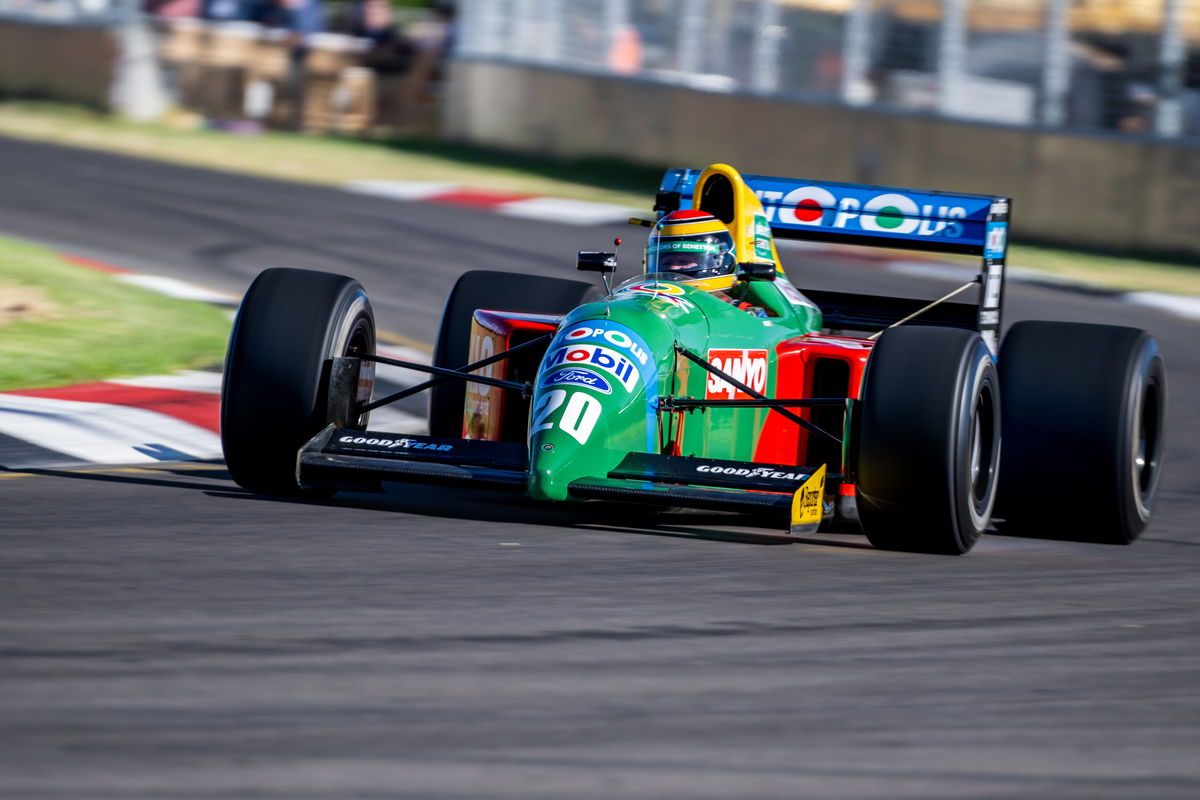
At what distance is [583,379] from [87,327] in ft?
19.0

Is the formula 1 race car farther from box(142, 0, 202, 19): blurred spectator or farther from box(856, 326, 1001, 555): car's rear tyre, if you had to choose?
box(142, 0, 202, 19): blurred spectator

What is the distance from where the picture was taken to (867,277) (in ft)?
56.0

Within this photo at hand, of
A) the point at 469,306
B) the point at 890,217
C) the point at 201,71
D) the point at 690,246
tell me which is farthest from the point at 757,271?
the point at 201,71

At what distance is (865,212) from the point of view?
9812mm

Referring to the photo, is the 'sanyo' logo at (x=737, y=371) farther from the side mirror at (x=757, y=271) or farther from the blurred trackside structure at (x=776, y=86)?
the blurred trackside structure at (x=776, y=86)

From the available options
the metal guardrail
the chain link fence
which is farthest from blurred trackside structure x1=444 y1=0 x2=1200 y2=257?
the metal guardrail

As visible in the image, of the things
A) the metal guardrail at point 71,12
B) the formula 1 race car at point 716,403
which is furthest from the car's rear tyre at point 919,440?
the metal guardrail at point 71,12

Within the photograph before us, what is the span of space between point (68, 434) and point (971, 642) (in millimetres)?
4851

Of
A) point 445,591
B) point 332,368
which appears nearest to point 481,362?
point 332,368

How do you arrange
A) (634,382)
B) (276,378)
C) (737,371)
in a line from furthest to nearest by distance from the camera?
1. (737,371)
2. (276,378)
3. (634,382)

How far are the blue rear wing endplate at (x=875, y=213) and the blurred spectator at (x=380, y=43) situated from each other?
1848 centimetres

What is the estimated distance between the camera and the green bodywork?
7047mm

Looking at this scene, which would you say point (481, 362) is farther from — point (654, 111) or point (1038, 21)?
point (654, 111)

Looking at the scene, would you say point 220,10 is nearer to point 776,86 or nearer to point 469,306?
point 776,86
